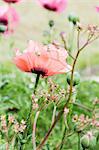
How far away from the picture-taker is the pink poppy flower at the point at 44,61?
5.14 ft

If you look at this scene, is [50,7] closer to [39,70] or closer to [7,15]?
[7,15]

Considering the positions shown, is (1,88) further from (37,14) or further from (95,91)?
(37,14)

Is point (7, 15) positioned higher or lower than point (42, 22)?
higher

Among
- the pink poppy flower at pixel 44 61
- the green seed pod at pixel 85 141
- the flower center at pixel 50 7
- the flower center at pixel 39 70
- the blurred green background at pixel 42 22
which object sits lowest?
the blurred green background at pixel 42 22

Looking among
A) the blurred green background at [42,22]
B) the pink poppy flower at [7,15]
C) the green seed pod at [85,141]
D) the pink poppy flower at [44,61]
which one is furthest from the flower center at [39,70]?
the blurred green background at [42,22]

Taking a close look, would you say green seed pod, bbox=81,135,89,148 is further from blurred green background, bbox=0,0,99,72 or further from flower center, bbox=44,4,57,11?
blurred green background, bbox=0,0,99,72

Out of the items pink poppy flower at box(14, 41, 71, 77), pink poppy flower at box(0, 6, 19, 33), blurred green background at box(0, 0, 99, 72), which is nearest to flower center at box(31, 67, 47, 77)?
pink poppy flower at box(14, 41, 71, 77)

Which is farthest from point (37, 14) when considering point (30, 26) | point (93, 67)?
point (93, 67)

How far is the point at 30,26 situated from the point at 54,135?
18.3 ft

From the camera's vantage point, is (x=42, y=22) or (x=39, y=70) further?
(x=42, y=22)

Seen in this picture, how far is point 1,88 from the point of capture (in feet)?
9.62

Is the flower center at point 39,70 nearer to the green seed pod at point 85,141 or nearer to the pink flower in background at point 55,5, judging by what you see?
the green seed pod at point 85,141

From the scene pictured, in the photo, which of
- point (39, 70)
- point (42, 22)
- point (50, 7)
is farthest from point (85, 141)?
point (42, 22)

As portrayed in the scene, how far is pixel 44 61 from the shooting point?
5.17 ft
